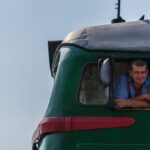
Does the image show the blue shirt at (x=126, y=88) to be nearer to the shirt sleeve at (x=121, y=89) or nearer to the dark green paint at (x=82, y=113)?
the shirt sleeve at (x=121, y=89)

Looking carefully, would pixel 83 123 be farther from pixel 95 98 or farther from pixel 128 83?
pixel 128 83

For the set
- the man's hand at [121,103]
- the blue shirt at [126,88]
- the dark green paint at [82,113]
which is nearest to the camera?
the dark green paint at [82,113]

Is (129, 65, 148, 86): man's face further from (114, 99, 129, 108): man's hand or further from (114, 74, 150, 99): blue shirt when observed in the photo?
(114, 99, 129, 108): man's hand

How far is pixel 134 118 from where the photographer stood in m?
5.29

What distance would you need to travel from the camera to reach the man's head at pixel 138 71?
18.0 ft

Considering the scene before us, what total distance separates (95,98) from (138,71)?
0.49 m

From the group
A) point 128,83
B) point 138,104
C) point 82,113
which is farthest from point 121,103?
point 82,113

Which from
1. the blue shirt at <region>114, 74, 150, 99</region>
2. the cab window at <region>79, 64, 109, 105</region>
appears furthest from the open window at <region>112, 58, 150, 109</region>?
the cab window at <region>79, 64, 109, 105</region>

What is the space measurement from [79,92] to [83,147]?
55 cm

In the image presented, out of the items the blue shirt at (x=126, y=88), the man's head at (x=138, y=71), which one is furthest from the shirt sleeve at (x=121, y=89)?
the man's head at (x=138, y=71)

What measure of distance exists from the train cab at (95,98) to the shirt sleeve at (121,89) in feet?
0.17

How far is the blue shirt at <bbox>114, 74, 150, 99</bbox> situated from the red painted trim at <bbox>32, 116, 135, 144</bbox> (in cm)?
27

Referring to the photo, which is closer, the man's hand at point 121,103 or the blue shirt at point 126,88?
the man's hand at point 121,103

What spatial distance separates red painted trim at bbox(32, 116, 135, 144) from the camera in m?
5.30
